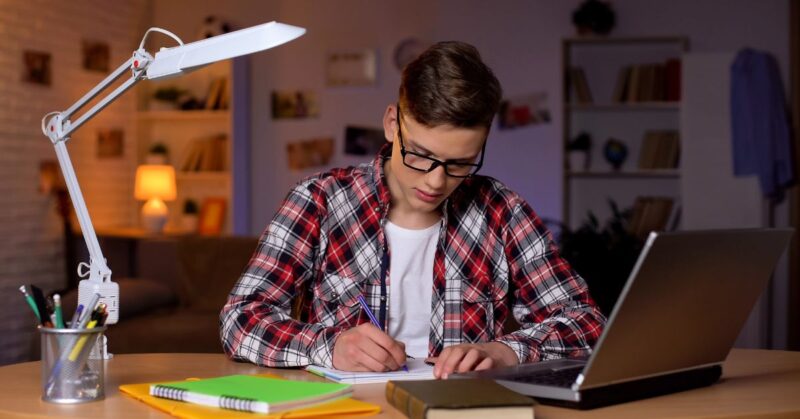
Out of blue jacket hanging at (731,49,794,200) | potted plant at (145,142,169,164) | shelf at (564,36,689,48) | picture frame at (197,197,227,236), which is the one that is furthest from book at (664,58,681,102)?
potted plant at (145,142,169,164)

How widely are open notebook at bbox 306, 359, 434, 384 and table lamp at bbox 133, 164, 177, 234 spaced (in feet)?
14.8

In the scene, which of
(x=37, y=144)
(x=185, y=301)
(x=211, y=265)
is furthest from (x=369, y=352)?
(x=37, y=144)

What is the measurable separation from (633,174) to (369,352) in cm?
484

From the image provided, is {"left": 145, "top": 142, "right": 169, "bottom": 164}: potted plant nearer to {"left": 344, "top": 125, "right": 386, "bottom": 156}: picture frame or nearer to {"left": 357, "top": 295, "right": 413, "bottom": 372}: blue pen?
{"left": 344, "top": 125, "right": 386, "bottom": 156}: picture frame

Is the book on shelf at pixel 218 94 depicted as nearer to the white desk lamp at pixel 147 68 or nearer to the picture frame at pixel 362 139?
the picture frame at pixel 362 139

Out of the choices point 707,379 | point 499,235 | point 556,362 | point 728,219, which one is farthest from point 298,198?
point 728,219

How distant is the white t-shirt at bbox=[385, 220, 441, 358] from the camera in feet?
6.61

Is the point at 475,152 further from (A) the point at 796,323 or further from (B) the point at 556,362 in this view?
(A) the point at 796,323

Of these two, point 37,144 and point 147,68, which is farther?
point 37,144

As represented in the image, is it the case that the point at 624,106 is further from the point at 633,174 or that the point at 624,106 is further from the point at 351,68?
the point at 351,68

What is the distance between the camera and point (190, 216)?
655 centimetres

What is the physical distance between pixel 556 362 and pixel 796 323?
482 cm

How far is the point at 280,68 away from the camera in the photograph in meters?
6.77

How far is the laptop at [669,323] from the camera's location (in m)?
1.30
